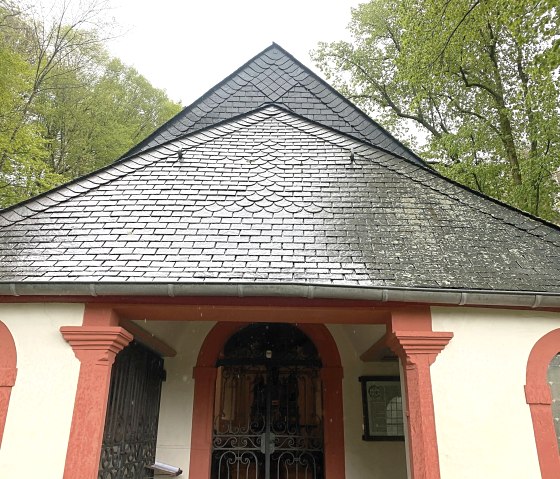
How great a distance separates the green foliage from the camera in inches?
432

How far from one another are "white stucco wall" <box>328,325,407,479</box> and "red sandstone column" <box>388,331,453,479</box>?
4.77 ft

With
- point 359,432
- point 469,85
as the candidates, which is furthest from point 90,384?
point 469,85

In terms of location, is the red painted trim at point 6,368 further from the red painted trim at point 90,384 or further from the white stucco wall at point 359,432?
the white stucco wall at point 359,432

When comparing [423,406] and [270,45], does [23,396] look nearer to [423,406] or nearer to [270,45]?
[423,406]

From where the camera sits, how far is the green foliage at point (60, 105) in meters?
11.0

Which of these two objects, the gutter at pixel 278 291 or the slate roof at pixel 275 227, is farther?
the slate roof at pixel 275 227

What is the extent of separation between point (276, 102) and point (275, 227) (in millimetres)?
4681

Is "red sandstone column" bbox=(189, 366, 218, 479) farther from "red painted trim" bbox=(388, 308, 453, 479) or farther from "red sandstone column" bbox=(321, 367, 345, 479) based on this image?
"red painted trim" bbox=(388, 308, 453, 479)

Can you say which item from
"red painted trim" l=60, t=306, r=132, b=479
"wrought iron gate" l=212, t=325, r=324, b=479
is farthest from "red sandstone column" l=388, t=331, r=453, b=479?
"wrought iron gate" l=212, t=325, r=324, b=479

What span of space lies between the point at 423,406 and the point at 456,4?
23.1 ft

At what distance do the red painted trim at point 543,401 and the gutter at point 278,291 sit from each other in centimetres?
43

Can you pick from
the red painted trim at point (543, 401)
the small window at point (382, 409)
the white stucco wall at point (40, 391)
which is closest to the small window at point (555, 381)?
the red painted trim at point (543, 401)

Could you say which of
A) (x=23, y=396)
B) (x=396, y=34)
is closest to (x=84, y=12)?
(x=396, y=34)

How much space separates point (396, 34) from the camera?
49.6ft
